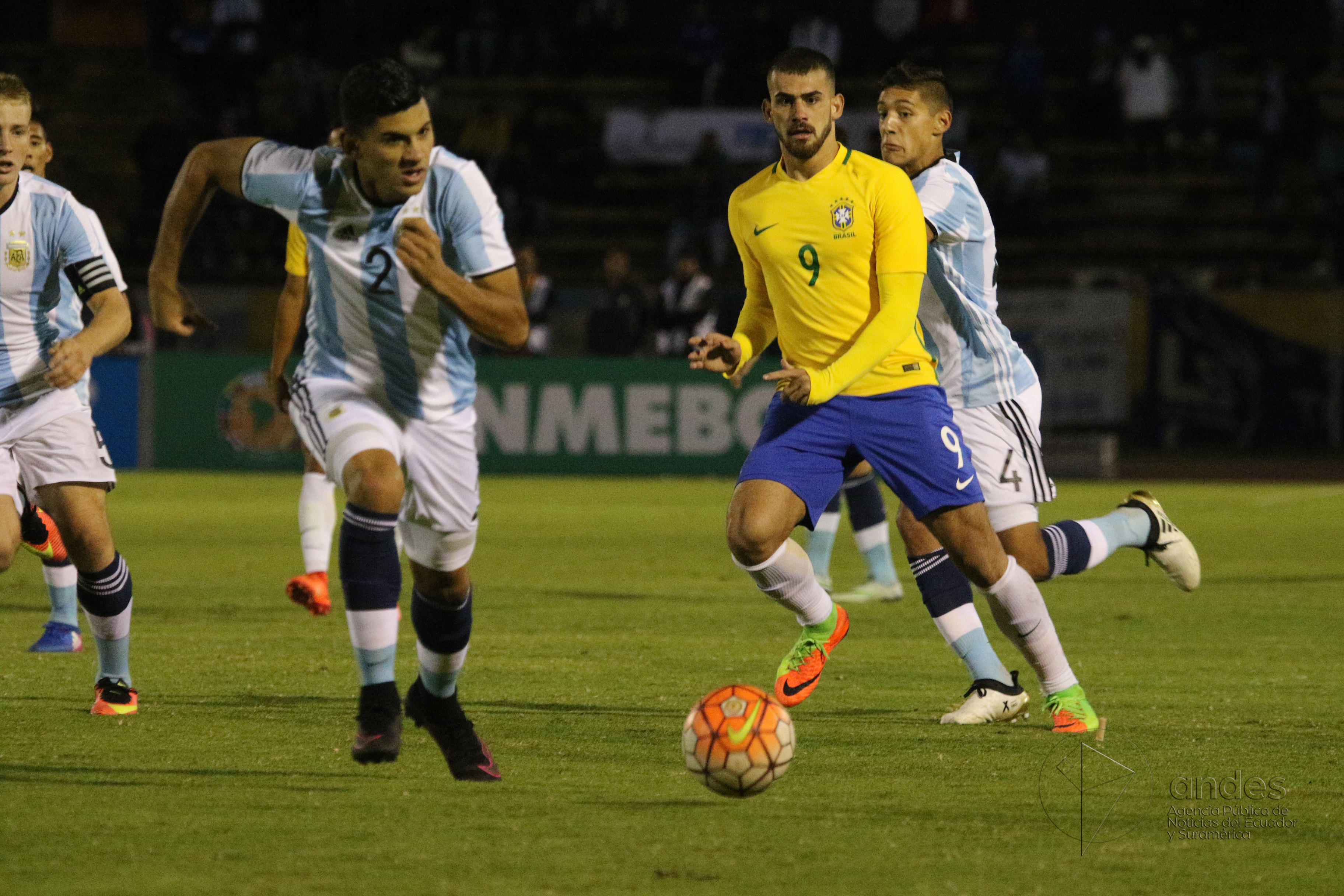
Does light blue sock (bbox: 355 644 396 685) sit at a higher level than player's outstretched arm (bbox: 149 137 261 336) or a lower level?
lower

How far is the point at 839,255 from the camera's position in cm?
621

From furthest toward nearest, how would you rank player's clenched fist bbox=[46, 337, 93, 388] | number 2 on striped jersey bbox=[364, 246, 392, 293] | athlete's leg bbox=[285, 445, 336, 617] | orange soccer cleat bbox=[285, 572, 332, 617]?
athlete's leg bbox=[285, 445, 336, 617] → orange soccer cleat bbox=[285, 572, 332, 617] → player's clenched fist bbox=[46, 337, 93, 388] → number 2 on striped jersey bbox=[364, 246, 392, 293]

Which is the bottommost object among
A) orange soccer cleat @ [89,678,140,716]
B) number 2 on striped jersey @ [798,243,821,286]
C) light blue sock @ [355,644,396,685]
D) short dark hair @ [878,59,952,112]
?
orange soccer cleat @ [89,678,140,716]

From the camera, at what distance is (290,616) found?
970 centimetres

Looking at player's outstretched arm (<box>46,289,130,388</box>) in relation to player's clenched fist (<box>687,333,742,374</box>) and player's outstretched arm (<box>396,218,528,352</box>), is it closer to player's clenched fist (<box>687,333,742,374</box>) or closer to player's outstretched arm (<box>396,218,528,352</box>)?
player's outstretched arm (<box>396,218,528,352</box>)

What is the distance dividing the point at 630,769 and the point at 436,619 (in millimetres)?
746

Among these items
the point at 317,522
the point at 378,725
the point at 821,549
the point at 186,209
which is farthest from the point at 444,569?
the point at 821,549

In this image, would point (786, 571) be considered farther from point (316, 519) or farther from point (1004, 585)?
point (316, 519)

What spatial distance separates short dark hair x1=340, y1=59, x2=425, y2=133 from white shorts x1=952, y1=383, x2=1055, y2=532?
7.53ft

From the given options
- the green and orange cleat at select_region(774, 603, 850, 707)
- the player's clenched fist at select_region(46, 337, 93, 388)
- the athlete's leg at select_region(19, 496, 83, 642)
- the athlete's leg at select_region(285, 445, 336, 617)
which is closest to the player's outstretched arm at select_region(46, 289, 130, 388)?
the player's clenched fist at select_region(46, 337, 93, 388)

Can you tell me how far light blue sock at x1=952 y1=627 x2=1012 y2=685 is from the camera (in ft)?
21.9

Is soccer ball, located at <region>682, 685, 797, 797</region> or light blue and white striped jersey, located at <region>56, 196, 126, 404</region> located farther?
light blue and white striped jersey, located at <region>56, 196, 126, 404</region>

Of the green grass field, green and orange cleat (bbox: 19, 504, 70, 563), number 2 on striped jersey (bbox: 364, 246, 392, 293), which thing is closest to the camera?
the green grass field

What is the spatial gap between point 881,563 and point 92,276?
5122 millimetres
